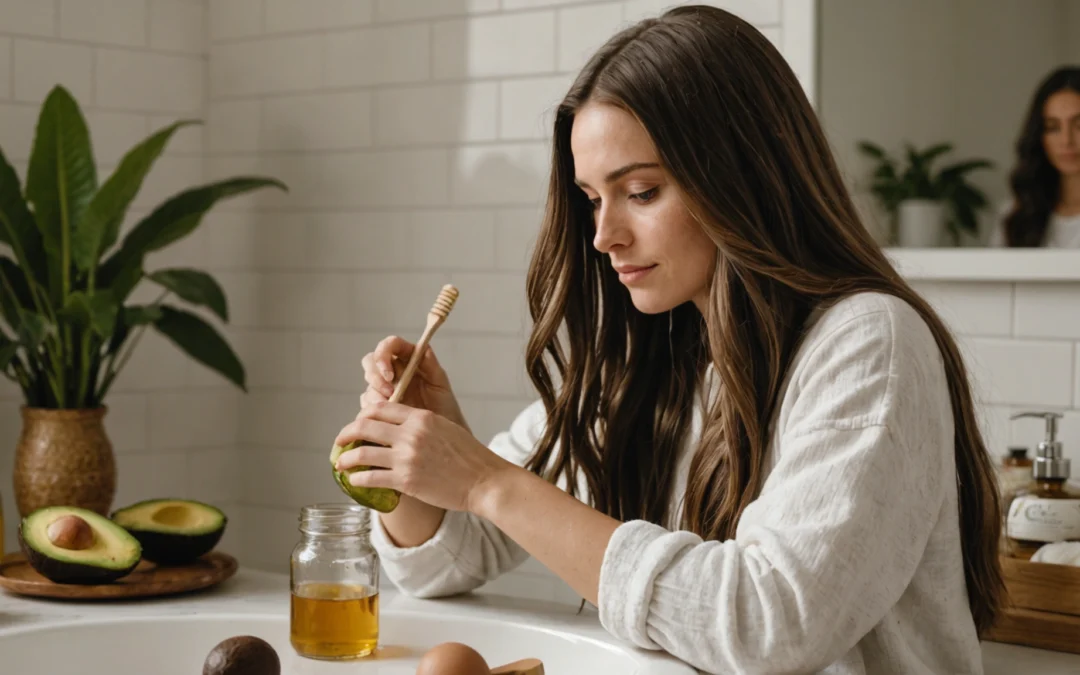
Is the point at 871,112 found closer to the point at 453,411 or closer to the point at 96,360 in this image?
the point at 453,411

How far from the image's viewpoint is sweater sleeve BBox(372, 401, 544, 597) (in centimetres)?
148

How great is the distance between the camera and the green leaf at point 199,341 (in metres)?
2.21

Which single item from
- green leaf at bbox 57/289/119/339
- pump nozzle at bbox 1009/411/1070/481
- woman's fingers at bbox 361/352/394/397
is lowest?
pump nozzle at bbox 1009/411/1070/481

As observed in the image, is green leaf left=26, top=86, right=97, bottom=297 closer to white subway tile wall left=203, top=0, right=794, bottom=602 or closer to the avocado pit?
white subway tile wall left=203, top=0, right=794, bottom=602

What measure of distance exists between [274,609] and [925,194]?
3.69 feet

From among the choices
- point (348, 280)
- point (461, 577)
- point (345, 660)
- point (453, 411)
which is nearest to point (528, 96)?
point (348, 280)

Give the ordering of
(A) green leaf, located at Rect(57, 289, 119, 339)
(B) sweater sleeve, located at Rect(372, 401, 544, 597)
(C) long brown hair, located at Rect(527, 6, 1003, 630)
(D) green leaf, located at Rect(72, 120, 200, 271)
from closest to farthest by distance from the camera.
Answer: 1. (C) long brown hair, located at Rect(527, 6, 1003, 630)
2. (B) sweater sleeve, located at Rect(372, 401, 544, 597)
3. (A) green leaf, located at Rect(57, 289, 119, 339)
4. (D) green leaf, located at Rect(72, 120, 200, 271)

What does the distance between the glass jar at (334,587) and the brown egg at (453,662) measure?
0.19m

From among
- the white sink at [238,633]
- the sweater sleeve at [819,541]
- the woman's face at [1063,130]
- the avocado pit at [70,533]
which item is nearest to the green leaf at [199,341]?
the avocado pit at [70,533]

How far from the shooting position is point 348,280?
243cm

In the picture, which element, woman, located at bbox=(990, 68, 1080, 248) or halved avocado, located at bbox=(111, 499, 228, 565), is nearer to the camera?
halved avocado, located at bbox=(111, 499, 228, 565)

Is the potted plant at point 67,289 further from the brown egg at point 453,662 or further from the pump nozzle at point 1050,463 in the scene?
the pump nozzle at point 1050,463

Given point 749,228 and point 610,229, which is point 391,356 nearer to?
point 610,229

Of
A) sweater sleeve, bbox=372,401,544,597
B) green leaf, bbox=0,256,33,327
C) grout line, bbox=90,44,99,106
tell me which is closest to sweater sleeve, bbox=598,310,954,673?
sweater sleeve, bbox=372,401,544,597
